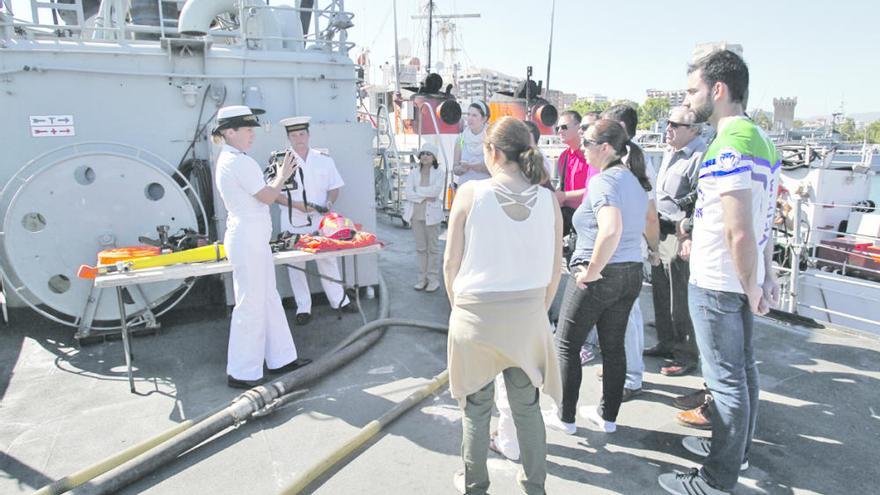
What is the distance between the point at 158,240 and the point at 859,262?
12073mm

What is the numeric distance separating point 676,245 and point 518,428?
2389 millimetres

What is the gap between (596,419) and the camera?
3.53 m

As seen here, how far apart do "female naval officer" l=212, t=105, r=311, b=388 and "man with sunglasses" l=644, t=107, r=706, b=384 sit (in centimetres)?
291

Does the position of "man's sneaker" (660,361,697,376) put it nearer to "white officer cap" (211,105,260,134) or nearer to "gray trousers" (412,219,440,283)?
"gray trousers" (412,219,440,283)

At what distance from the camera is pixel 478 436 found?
2.55 metres

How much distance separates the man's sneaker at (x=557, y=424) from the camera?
341 centimetres

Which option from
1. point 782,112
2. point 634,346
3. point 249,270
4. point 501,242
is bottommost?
point 634,346

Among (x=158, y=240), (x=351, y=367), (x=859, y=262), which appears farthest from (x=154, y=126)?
(x=859, y=262)

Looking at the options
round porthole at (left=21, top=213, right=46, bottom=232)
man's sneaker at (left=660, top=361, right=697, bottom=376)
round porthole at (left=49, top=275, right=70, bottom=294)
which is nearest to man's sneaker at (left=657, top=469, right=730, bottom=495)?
man's sneaker at (left=660, top=361, right=697, bottom=376)

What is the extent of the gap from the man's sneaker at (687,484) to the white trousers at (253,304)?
2926mm

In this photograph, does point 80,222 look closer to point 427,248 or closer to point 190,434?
point 190,434

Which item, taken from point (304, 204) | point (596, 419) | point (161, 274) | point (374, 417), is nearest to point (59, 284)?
point (161, 274)

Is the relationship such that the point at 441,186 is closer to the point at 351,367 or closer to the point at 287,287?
the point at 287,287

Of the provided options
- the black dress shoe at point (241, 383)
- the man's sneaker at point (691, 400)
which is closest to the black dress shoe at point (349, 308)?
the black dress shoe at point (241, 383)
